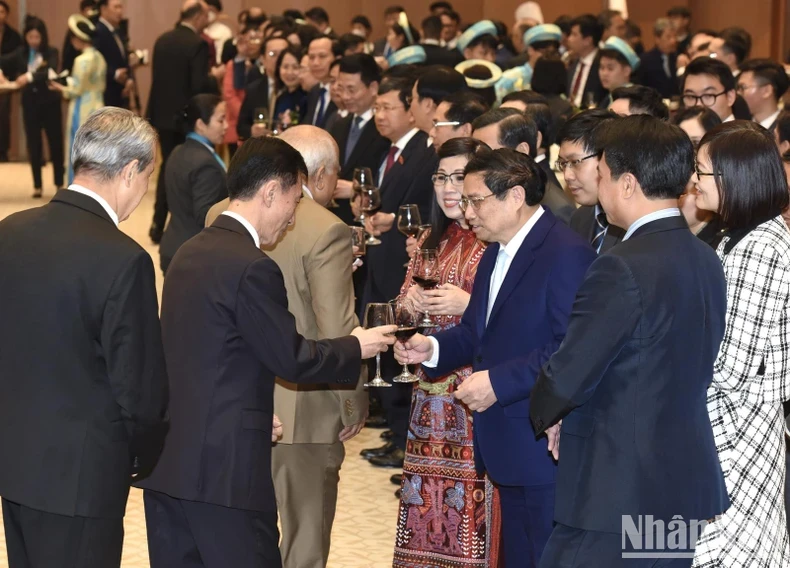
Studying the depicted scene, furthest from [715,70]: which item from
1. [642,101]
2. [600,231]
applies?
[600,231]

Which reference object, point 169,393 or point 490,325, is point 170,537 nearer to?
point 169,393

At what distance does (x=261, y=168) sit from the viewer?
Answer: 317 cm

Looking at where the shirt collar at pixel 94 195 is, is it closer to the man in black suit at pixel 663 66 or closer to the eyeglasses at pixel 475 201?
the eyeglasses at pixel 475 201

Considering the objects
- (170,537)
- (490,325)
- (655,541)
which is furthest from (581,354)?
(170,537)

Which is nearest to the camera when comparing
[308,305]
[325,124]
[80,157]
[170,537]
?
[80,157]

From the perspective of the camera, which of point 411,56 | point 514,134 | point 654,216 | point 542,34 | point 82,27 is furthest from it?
point 82,27

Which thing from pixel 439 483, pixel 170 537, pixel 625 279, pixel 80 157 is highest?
pixel 80 157

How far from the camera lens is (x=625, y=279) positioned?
2611 millimetres

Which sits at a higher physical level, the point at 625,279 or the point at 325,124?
the point at 325,124

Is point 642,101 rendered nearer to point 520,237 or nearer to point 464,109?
point 464,109

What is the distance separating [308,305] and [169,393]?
93 centimetres

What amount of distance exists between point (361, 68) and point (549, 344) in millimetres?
3904

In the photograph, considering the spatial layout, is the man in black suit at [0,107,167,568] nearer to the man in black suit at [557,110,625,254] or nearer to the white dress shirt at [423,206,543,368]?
the white dress shirt at [423,206,543,368]

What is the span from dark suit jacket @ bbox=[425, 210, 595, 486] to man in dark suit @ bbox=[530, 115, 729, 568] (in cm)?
49
